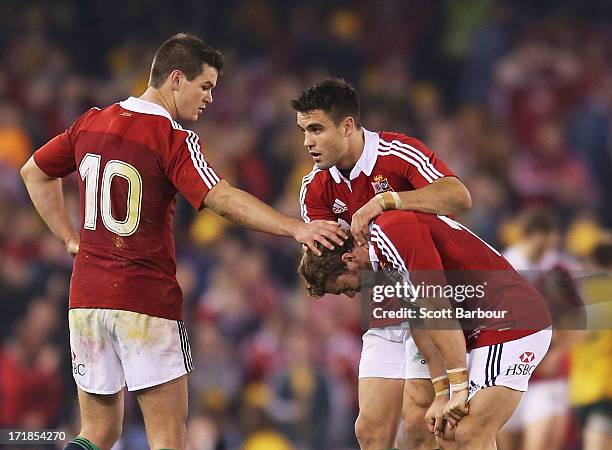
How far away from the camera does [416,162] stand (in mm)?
5176

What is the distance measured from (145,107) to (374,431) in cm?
185

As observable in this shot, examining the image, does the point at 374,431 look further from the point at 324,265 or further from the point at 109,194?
the point at 109,194

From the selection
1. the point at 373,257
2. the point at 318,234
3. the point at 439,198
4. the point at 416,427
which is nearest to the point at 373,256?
the point at 373,257

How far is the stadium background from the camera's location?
8852 mm

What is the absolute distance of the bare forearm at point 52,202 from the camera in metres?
5.27

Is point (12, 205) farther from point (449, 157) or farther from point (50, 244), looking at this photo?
point (449, 157)

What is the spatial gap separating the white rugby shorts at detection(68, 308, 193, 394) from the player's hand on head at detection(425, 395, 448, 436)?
102 centimetres

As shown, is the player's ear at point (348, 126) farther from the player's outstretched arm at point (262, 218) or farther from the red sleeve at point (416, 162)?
the player's outstretched arm at point (262, 218)

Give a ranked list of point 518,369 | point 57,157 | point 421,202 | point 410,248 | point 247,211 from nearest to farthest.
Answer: point 410,248
point 247,211
point 518,369
point 421,202
point 57,157

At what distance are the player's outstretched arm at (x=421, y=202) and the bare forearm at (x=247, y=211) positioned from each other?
1.08 feet

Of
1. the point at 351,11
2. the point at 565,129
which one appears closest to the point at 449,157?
the point at 565,129

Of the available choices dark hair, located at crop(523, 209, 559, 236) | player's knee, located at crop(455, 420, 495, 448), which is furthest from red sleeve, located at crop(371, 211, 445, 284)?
dark hair, located at crop(523, 209, 559, 236)

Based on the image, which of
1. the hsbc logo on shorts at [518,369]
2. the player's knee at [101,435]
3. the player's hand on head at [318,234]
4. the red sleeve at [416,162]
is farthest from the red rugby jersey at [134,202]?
the hsbc logo on shorts at [518,369]

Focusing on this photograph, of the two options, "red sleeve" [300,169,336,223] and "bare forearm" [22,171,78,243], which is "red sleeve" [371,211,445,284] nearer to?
"red sleeve" [300,169,336,223]
